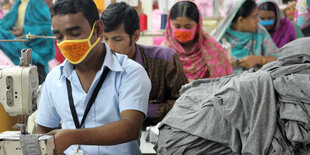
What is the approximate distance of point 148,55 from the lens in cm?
240

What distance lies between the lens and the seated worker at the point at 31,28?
2365 millimetres

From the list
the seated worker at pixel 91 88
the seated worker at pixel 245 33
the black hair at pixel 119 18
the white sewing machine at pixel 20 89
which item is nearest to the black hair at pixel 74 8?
the seated worker at pixel 91 88

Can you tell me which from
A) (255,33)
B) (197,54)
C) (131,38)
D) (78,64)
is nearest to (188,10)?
(197,54)

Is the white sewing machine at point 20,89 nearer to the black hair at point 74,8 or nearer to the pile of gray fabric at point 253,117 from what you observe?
the black hair at point 74,8

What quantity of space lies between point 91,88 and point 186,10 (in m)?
1.52

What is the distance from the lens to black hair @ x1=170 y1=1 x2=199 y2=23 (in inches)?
113

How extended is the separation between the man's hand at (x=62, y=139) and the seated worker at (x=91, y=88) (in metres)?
0.14

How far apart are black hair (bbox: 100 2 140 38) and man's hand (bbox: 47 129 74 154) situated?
111cm

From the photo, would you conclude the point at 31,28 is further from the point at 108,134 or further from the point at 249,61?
the point at 249,61

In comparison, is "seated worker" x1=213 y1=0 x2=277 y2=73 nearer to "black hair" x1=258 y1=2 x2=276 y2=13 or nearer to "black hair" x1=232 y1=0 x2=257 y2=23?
"black hair" x1=232 y1=0 x2=257 y2=23

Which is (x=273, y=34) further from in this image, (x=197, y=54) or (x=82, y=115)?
(x=82, y=115)

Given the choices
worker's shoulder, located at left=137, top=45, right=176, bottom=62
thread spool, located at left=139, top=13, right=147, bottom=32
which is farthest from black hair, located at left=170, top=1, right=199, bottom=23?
worker's shoulder, located at left=137, top=45, right=176, bottom=62

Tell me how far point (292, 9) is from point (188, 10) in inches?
104

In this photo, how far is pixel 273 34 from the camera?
414cm
